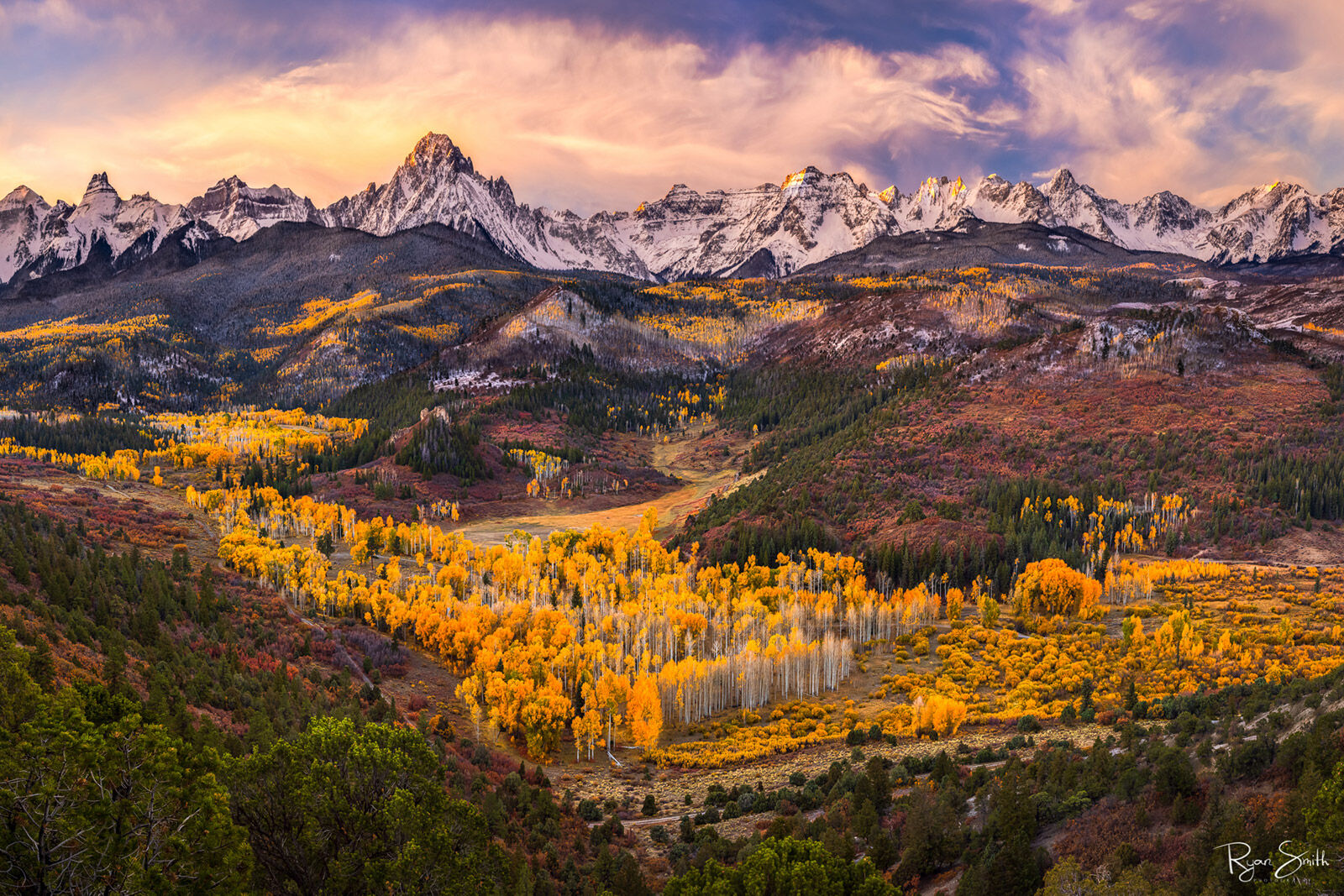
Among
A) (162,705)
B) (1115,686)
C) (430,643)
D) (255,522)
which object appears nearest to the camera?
(162,705)

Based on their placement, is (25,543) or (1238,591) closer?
(25,543)

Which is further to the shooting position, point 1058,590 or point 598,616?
point 598,616

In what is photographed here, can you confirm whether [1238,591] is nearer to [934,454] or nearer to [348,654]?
[934,454]

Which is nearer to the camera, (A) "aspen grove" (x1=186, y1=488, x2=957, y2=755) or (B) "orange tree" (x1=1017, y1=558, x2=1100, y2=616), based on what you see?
(A) "aspen grove" (x1=186, y1=488, x2=957, y2=755)

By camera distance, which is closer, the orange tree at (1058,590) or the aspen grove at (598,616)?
the aspen grove at (598,616)

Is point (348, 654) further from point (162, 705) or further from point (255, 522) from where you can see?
point (255, 522)

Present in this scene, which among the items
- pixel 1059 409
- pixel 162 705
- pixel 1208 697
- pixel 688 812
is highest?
pixel 1059 409

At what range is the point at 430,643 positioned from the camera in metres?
110

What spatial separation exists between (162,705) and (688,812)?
43.5m

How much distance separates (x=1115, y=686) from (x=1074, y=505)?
7582cm

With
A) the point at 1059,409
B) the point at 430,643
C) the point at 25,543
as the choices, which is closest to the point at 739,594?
the point at 430,643

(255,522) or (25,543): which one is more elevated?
(25,543)

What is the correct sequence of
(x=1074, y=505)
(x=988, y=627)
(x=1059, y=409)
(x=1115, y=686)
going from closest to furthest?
(x=1115, y=686), (x=988, y=627), (x=1074, y=505), (x=1059, y=409)

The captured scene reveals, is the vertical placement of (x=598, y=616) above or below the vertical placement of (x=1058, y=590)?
below
